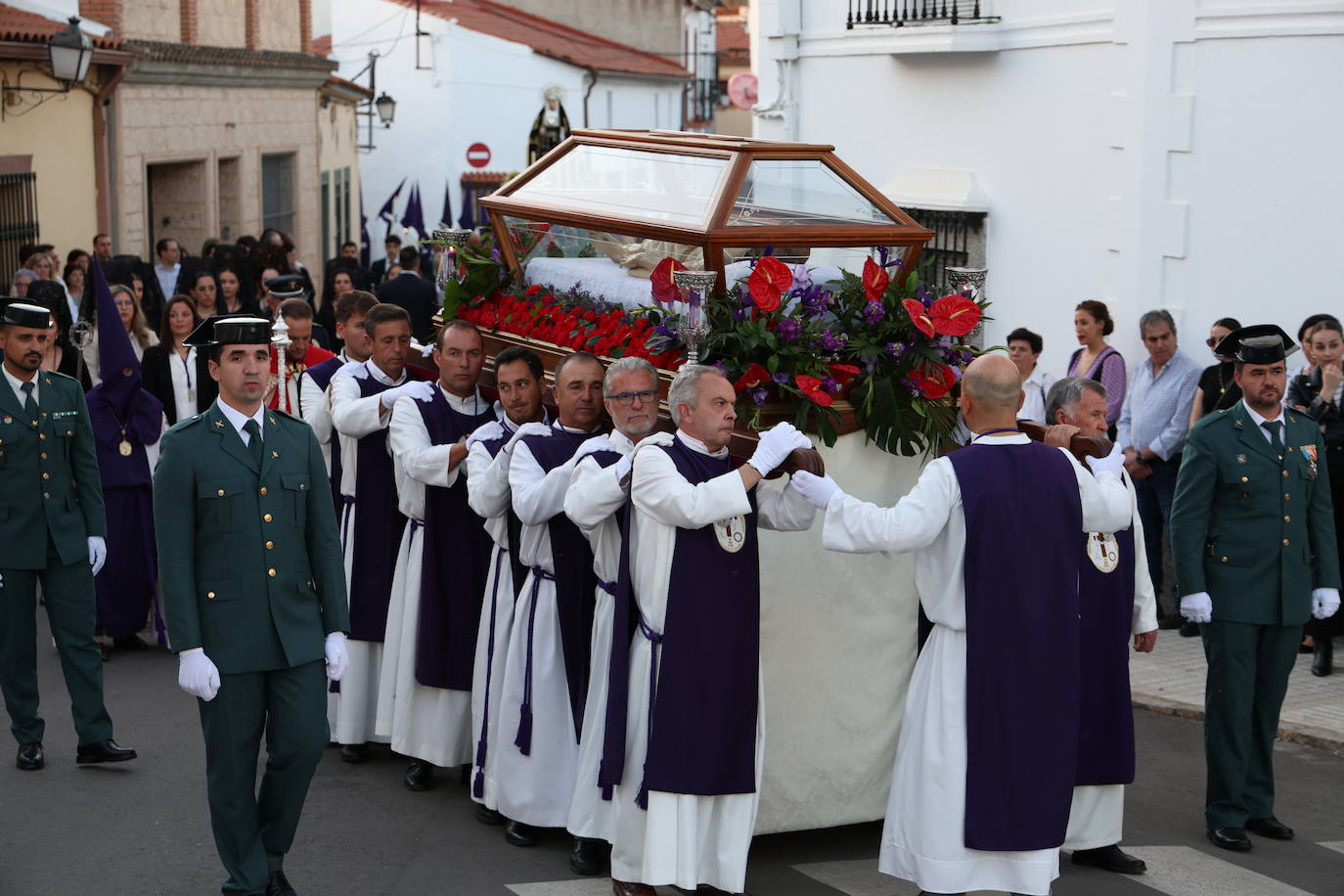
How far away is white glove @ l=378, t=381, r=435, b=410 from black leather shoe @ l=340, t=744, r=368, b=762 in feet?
4.80

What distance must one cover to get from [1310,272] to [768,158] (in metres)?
4.28

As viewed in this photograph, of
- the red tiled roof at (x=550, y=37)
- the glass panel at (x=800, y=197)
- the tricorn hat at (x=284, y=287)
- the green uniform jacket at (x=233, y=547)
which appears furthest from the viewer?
the red tiled roof at (x=550, y=37)

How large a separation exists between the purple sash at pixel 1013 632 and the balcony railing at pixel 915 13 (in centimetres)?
711

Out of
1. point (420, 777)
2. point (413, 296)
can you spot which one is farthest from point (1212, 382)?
point (413, 296)

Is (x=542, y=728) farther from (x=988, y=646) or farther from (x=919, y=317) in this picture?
(x=919, y=317)

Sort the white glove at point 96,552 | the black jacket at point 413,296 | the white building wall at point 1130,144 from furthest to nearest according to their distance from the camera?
the black jacket at point 413,296 < the white building wall at point 1130,144 < the white glove at point 96,552

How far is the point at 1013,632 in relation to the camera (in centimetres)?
517

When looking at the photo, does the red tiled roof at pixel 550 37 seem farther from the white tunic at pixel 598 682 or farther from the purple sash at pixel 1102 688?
A: the purple sash at pixel 1102 688

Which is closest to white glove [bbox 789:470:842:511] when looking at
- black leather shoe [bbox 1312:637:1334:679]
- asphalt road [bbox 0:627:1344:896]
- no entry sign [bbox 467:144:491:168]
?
asphalt road [bbox 0:627:1344:896]

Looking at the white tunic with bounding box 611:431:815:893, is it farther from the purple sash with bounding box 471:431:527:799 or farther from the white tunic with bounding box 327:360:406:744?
the white tunic with bounding box 327:360:406:744

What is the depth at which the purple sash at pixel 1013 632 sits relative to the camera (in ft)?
16.8

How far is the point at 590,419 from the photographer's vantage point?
20.2 ft

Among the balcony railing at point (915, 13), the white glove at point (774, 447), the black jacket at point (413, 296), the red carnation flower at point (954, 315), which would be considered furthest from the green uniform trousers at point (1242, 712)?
the black jacket at point (413, 296)

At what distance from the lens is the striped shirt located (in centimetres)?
951
